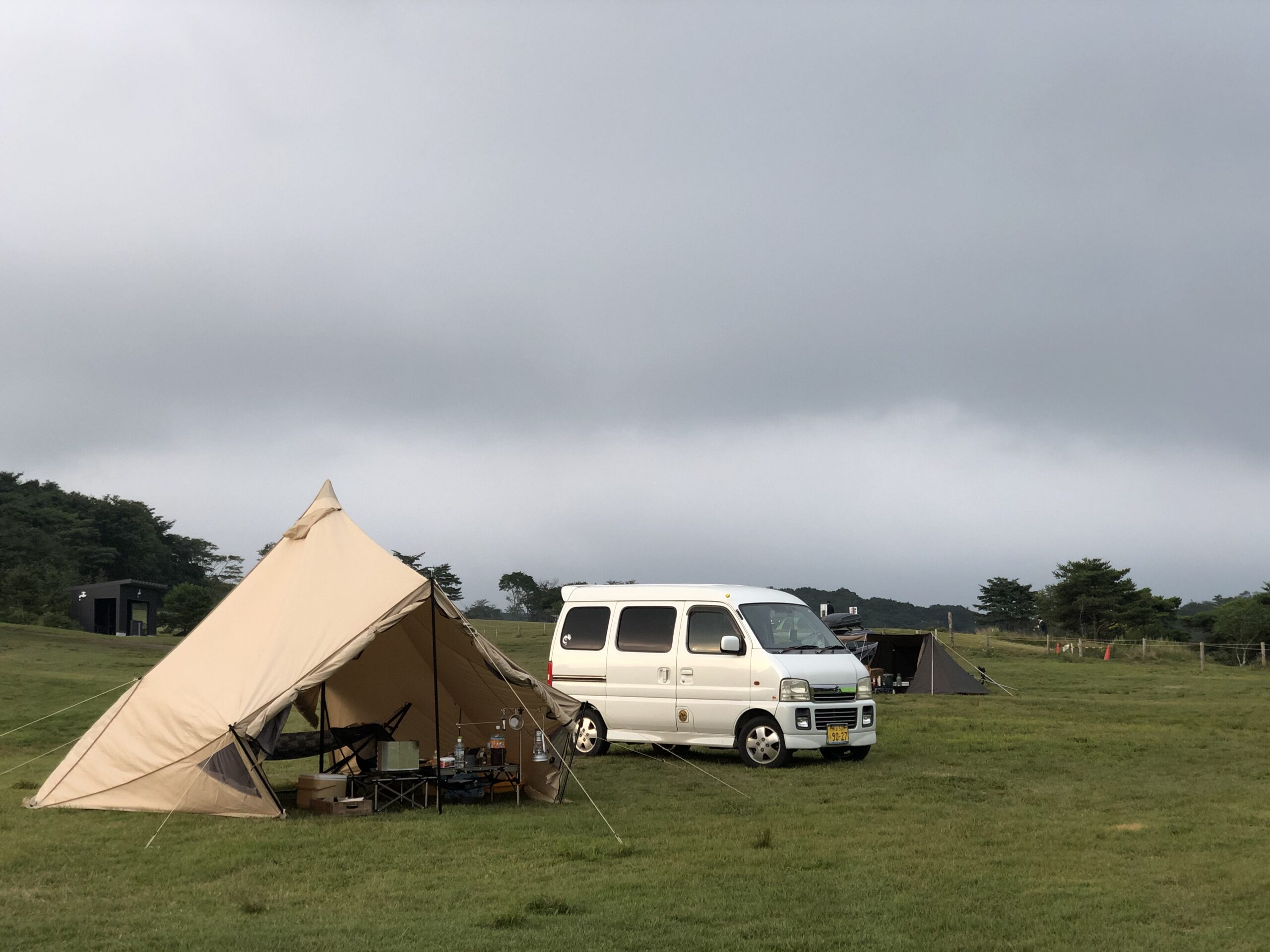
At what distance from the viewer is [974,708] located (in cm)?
2434

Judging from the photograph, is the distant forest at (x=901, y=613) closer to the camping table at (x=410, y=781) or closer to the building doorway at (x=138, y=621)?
the building doorway at (x=138, y=621)

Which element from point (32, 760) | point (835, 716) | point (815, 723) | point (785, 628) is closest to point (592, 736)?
point (785, 628)

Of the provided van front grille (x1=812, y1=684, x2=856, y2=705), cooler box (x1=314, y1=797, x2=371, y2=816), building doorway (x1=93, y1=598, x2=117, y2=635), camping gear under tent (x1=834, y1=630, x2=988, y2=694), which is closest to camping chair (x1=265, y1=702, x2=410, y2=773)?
cooler box (x1=314, y1=797, x2=371, y2=816)

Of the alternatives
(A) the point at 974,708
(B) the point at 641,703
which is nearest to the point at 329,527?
(B) the point at 641,703

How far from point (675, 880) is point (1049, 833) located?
12.5 ft

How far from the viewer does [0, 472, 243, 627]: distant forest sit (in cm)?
6444

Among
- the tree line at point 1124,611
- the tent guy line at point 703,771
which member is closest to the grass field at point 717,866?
the tent guy line at point 703,771

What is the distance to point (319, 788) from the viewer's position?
1147 centimetres

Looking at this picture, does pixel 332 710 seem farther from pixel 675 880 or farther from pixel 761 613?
pixel 675 880

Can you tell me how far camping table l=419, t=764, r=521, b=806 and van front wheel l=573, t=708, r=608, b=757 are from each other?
362 centimetres

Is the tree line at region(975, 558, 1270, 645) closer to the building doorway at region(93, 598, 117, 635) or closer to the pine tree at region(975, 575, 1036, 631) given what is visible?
the pine tree at region(975, 575, 1036, 631)

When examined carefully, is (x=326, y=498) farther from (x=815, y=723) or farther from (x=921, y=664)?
(x=921, y=664)

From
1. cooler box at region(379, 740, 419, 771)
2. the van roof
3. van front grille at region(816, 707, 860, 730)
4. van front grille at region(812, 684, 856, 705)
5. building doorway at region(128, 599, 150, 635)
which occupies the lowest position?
building doorway at region(128, 599, 150, 635)

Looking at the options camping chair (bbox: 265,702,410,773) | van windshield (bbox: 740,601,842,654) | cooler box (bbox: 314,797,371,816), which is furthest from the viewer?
van windshield (bbox: 740,601,842,654)
